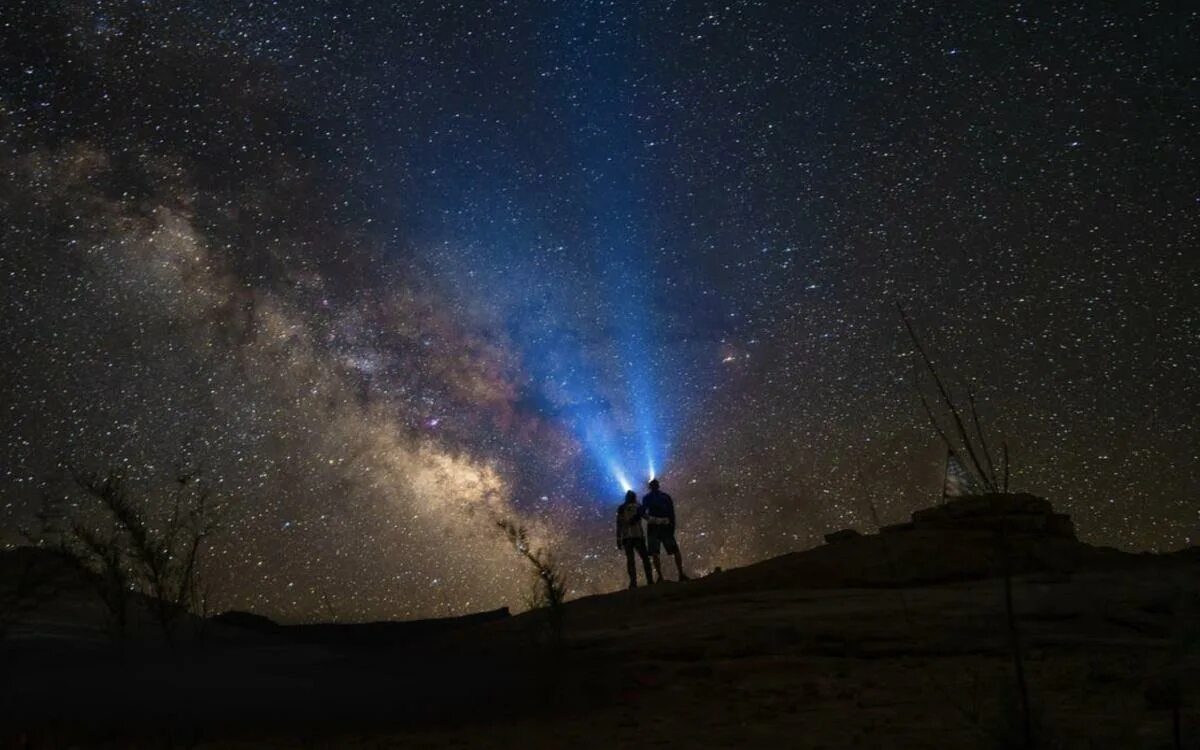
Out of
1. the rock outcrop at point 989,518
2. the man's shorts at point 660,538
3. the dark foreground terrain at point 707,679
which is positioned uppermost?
the man's shorts at point 660,538

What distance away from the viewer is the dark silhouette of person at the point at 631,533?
1670 cm

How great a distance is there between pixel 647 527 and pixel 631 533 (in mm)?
439

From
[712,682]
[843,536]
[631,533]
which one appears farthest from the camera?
[843,536]

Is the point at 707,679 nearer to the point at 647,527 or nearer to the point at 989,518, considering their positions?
the point at 647,527

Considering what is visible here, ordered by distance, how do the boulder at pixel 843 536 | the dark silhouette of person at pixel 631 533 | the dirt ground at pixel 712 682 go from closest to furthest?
the dirt ground at pixel 712 682
the dark silhouette of person at pixel 631 533
the boulder at pixel 843 536

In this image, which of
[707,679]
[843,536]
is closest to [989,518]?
[843,536]

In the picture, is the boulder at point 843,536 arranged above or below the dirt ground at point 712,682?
above

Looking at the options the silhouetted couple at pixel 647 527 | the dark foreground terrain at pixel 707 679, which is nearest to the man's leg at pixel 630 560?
the silhouetted couple at pixel 647 527

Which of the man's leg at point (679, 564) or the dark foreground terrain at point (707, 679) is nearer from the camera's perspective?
the dark foreground terrain at point (707, 679)

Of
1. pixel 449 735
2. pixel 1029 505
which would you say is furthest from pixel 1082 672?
pixel 1029 505

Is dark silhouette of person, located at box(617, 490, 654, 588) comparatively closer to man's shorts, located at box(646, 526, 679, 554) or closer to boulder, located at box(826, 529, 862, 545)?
man's shorts, located at box(646, 526, 679, 554)

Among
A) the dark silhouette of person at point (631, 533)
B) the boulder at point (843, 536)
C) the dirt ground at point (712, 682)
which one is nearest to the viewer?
the dirt ground at point (712, 682)

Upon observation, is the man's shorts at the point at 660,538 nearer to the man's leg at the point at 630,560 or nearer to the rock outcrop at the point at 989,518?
the man's leg at the point at 630,560

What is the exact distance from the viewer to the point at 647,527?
1700 cm
